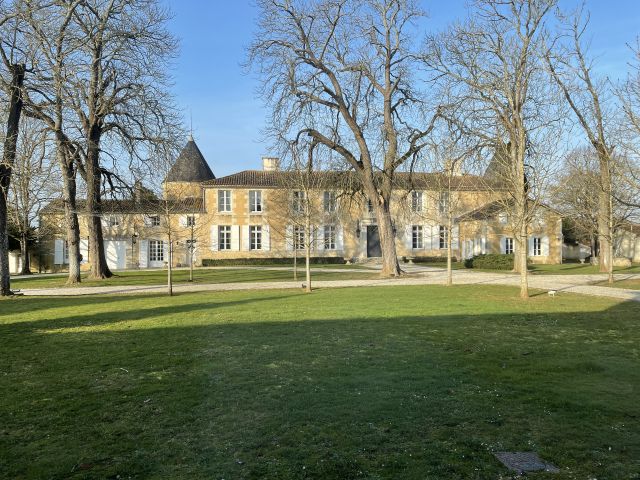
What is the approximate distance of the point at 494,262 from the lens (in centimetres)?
3222

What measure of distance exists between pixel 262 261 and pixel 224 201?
19.8 feet

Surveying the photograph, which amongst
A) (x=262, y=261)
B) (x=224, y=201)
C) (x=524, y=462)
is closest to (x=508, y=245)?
(x=262, y=261)

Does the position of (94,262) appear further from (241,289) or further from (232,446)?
(232,446)

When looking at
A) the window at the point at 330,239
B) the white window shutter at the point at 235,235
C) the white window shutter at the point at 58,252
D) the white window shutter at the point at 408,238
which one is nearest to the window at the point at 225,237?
the white window shutter at the point at 235,235

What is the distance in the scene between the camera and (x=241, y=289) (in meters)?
20.0

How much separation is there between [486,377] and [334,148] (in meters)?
20.0

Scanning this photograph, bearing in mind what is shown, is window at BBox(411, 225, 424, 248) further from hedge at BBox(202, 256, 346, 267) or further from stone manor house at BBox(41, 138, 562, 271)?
hedge at BBox(202, 256, 346, 267)

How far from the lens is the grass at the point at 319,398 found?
148 inches

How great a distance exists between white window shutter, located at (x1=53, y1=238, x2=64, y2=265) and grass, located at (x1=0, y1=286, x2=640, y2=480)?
33534 millimetres

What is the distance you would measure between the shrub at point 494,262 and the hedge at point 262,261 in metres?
12.3

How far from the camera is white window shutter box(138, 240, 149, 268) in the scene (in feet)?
137

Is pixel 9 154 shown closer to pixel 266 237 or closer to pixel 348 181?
pixel 348 181

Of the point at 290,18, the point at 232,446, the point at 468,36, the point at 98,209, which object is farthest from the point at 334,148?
the point at 232,446

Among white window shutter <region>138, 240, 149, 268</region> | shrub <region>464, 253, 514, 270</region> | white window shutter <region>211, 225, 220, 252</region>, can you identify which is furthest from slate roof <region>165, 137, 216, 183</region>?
shrub <region>464, 253, 514, 270</region>
